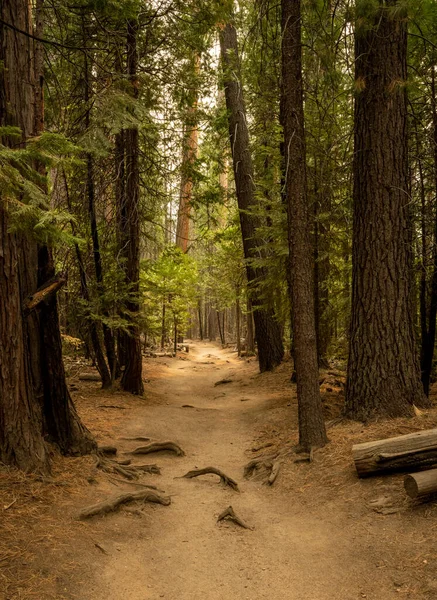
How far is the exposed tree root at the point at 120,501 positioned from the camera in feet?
16.6

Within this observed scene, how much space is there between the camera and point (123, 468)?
268 inches

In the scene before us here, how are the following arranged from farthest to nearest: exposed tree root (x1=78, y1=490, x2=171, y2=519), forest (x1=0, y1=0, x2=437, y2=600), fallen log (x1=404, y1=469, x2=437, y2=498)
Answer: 1. exposed tree root (x1=78, y1=490, x2=171, y2=519)
2. fallen log (x1=404, y1=469, x2=437, y2=498)
3. forest (x1=0, y1=0, x2=437, y2=600)

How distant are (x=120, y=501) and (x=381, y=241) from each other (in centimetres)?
535

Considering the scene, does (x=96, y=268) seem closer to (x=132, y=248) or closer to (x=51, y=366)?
(x=132, y=248)

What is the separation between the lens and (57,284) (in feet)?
20.4

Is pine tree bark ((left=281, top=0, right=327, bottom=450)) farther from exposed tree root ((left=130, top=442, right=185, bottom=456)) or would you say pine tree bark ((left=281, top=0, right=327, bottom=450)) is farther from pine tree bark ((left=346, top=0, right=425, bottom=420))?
exposed tree root ((left=130, top=442, right=185, bottom=456))

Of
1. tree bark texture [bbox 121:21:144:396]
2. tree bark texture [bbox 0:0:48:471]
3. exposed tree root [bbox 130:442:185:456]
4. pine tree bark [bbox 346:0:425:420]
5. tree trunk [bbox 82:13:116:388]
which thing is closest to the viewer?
tree bark texture [bbox 0:0:48:471]

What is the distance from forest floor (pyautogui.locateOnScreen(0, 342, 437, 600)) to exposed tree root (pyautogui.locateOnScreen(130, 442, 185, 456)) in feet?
0.33

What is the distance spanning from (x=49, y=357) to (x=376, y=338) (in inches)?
193

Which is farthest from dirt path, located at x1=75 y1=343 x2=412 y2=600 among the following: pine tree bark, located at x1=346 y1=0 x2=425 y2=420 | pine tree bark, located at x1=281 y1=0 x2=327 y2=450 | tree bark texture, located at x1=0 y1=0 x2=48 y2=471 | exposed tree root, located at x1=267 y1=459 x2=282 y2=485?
pine tree bark, located at x1=346 y1=0 x2=425 y2=420

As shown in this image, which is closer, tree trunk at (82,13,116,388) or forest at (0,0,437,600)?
forest at (0,0,437,600)

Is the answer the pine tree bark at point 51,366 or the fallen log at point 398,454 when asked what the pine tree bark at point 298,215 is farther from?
the pine tree bark at point 51,366

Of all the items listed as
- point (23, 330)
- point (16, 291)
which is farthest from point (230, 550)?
point (16, 291)

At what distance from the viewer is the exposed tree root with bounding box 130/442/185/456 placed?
26.3ft
